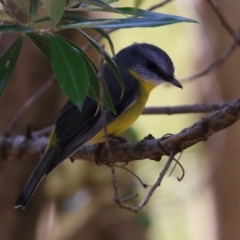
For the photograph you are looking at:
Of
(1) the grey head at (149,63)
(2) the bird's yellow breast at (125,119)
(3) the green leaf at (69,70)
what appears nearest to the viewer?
(3) the green leaf at (69,70)

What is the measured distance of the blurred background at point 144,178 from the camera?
2.29 metres

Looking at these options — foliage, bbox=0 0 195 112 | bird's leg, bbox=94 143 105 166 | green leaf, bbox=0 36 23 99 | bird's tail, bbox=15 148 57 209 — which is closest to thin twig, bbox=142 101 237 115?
bird's leg, bbox=94 143 105 166

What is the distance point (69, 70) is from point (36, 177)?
3.06 ft

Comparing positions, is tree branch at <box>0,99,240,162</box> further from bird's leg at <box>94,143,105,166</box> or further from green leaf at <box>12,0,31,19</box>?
green leaf at <box>12,0,31,19</box>

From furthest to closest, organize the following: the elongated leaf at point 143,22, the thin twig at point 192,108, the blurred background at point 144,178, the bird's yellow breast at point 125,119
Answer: the blurred background at point 144,178 → the bird's yellow breast at point 125,119 → the thin twig at point 192,108 → the elongated leaf at point 143,22

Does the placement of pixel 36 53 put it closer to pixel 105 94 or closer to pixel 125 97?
pixel 125 97

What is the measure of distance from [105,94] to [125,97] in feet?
3.05

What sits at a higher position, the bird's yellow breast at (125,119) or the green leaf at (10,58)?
the green leaf at (10,58)

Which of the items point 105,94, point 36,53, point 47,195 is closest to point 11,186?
point 47,195

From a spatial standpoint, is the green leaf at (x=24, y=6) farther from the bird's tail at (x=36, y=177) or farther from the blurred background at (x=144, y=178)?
the blurred background at (x=144, y=178)

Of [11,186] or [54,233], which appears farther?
[54,233]

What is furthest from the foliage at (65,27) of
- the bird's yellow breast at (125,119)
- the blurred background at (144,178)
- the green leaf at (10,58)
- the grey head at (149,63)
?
the blurred background at (144,178)

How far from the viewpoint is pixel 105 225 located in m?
2.49

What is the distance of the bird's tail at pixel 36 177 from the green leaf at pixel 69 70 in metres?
0.84
